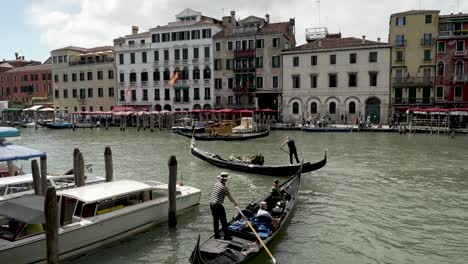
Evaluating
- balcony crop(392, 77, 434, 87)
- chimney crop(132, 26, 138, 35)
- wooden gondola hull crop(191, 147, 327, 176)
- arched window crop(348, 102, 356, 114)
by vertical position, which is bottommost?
wooden gondola hull crop(191, 147, 327, 176)

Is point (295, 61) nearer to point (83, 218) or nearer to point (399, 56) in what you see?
point (399, 56)

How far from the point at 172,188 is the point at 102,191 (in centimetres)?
169

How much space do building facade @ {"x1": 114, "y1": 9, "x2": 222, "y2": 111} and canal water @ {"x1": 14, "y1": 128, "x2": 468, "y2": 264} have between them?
26327 millimetres

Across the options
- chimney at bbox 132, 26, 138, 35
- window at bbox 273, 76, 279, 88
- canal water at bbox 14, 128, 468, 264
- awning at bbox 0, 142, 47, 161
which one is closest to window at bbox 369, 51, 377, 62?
window at bbox 273, 76, 279, 88

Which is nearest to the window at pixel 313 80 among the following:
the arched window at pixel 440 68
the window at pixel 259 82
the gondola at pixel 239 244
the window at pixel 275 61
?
the window at pixel 275 61

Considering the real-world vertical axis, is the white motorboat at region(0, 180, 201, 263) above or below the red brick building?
below

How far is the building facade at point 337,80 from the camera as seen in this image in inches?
1635

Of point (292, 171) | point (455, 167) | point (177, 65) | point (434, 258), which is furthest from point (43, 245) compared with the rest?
point (177, 65)

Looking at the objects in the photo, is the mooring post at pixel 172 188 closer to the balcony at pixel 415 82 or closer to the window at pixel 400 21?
the balcony at pixel 415 82

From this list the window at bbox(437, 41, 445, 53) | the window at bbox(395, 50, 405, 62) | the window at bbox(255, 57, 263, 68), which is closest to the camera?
the window at bbox(437, 41, 445, 53)

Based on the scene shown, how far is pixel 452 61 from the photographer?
39562 mm

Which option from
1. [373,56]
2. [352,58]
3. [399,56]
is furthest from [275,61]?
[399,56]

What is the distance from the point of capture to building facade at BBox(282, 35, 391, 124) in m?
41.5

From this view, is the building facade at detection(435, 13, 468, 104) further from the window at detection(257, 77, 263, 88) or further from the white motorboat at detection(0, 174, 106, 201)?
the white motorboat at detection(0, 174, 106, 201)
